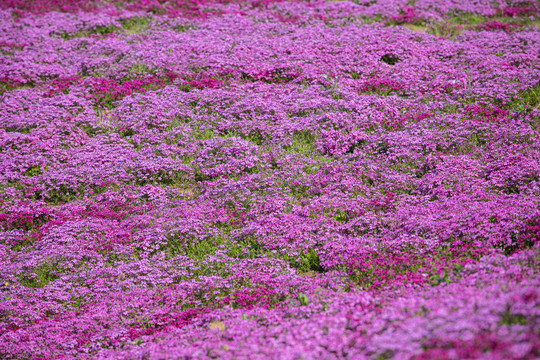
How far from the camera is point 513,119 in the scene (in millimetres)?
13758

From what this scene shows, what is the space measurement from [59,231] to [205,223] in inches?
151

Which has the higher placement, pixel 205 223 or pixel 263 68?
pixel 263 68

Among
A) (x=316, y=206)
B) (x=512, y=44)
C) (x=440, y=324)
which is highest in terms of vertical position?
(x=512, y=44)

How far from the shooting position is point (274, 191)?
1259 cm

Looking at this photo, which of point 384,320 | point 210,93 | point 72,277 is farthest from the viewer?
point 210,93

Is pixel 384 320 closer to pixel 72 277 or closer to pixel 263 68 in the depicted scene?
pixel 72 277

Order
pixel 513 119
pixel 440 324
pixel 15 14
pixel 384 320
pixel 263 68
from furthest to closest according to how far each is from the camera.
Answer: pixel 15 14 < pixel 263 68 < pixel 513 119 < pixel 384 320 < pixel 440 324

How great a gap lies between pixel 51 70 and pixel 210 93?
756 cm

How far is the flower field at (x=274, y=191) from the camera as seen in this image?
24.9 feet

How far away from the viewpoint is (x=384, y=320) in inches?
262

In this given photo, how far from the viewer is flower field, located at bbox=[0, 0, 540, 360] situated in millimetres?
7578

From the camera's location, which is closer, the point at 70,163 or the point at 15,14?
the point at 70,163

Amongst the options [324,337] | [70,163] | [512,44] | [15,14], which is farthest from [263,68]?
[15,14]

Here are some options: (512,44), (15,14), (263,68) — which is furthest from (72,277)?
(15,14)
